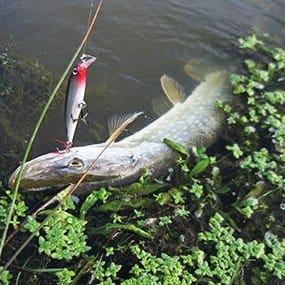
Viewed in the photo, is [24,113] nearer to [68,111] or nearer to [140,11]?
[68,111]

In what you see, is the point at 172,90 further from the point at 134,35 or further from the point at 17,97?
the point at 17,97

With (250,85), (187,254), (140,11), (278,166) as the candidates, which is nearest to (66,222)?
A: (187,254)

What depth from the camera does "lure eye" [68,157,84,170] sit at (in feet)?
11.4

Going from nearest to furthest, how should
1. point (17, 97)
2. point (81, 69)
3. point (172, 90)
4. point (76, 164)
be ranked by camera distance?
point (81, 69) → point (76, 164) → point (17, 97) → point (172, 90)

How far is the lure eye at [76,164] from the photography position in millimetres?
3467

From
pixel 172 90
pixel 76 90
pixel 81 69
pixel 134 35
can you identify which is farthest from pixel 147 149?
pixel 134 35

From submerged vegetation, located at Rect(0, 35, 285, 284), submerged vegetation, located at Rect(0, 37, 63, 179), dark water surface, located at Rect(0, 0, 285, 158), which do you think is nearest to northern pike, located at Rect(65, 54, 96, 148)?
submerged vegetation, located at Rect(0, 35, 285, 284)

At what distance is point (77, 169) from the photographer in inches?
137

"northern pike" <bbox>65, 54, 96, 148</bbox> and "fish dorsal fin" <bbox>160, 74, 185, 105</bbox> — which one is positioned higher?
"northern pike" <bbox>65, 54, 96, 148</bbox>

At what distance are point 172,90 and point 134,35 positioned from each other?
115 centimetres

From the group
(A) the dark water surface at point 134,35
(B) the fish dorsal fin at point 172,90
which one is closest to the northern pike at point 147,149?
Answer: (B) the fish dorsal fin at point 172,90

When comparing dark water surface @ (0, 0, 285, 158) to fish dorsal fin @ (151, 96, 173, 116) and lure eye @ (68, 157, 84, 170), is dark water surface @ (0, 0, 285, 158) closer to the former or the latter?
fish dorsal fin @ (151, 96, 173, 116)

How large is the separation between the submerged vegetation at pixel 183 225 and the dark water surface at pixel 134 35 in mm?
967

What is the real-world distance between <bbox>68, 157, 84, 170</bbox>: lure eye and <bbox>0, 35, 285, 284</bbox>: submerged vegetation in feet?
0.82
